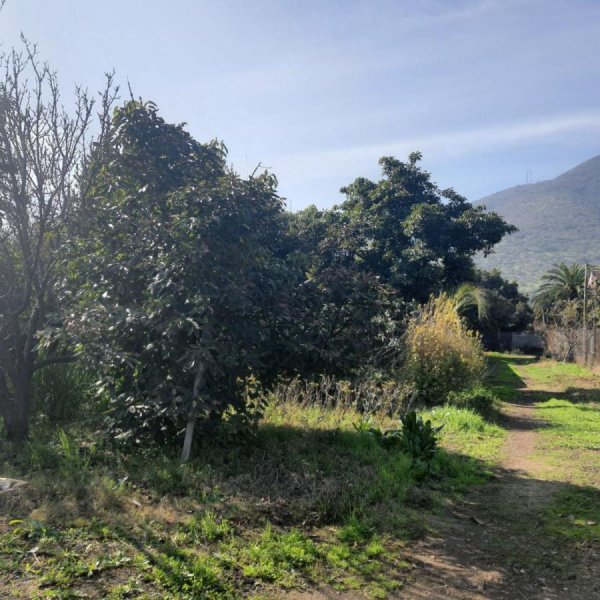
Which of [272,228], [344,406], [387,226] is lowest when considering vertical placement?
[344,406]

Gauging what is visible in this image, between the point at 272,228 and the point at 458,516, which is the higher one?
the point at 272,228

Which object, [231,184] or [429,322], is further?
[429,322]

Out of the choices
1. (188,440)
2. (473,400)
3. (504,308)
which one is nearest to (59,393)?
(188,440)

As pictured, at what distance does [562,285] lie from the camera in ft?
133

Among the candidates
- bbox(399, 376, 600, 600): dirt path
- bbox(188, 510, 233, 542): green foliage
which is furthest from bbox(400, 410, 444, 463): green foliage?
bbox(188, 510, 233, 542): green foliage

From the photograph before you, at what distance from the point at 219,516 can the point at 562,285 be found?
41153 millimetres

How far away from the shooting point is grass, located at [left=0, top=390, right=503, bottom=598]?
3.51 metres

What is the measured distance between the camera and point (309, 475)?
5.34 metres

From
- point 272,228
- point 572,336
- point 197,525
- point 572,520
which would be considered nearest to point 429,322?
point 272,228

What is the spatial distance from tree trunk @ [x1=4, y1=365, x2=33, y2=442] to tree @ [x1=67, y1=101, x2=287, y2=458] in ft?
4.12

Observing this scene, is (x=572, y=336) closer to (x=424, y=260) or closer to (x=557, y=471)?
(x=424, y=260)

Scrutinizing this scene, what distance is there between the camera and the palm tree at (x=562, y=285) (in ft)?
129

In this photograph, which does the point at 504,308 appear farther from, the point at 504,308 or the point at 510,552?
the point at 510,552

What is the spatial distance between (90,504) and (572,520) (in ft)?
13.9
